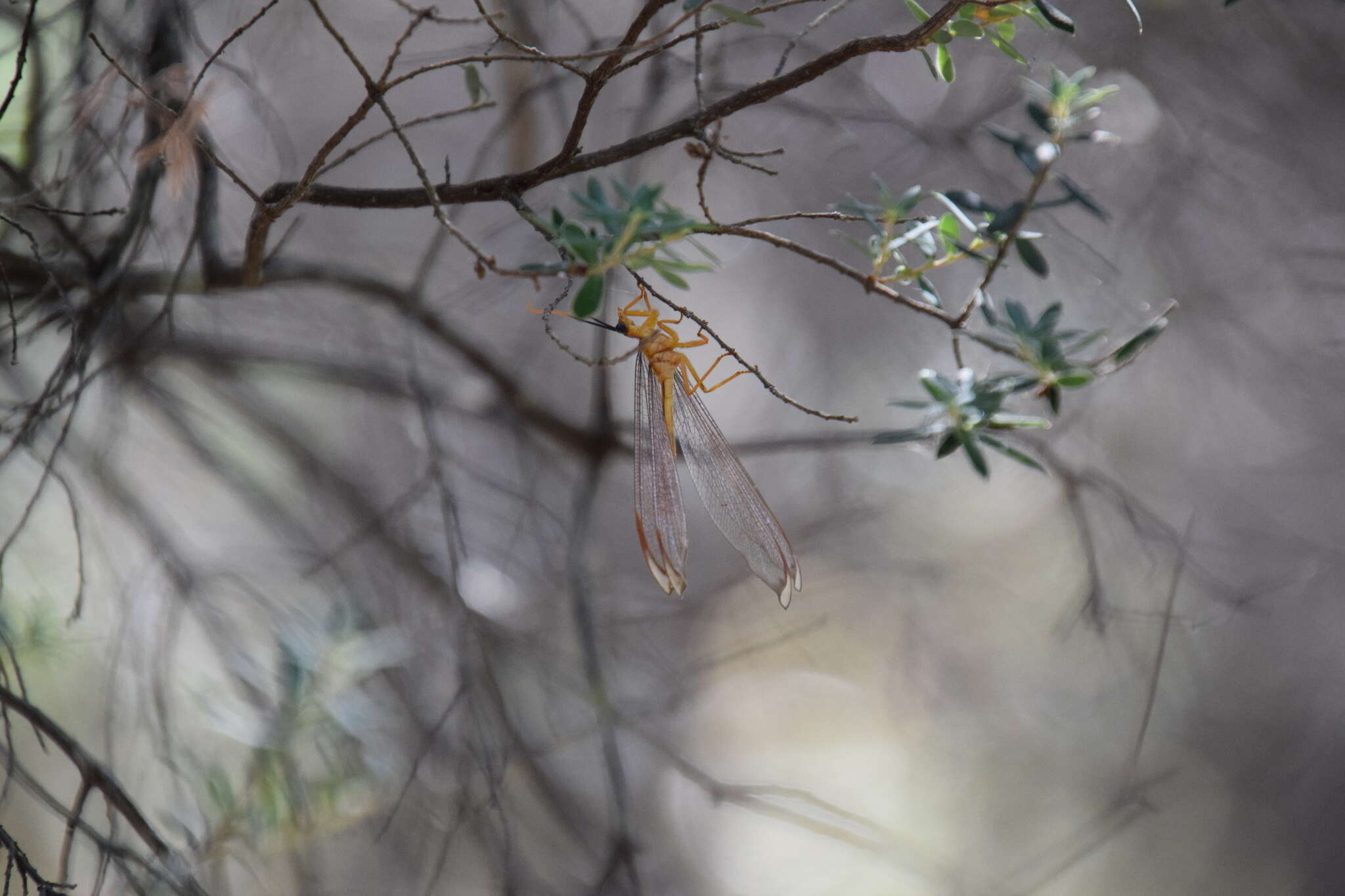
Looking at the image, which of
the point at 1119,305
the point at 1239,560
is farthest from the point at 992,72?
the point at 1239,560

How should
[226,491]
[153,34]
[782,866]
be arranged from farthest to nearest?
1. [782,866]
2. [226,491]
3. [153,34]

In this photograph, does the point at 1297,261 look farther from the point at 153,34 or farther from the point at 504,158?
the point at 153,34

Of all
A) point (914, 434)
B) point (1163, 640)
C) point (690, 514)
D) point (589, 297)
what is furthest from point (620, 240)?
point (690, 514)

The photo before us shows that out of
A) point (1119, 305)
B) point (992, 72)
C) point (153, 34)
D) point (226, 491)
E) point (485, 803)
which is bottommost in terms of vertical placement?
point (485, 803)

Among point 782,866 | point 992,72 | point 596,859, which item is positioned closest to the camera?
point 596,859

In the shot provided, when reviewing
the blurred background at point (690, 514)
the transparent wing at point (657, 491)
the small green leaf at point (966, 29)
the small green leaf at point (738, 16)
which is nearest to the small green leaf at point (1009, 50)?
the small green leaf at point (966, 29)

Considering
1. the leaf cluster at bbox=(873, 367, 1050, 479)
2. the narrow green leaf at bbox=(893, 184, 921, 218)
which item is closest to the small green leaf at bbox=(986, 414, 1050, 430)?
the leaf cluster at bbox=(873, 367, 1050, 479)

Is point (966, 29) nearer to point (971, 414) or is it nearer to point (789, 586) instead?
point (971, 414)
